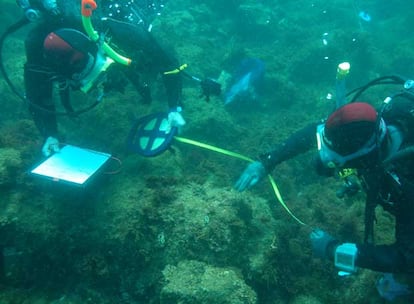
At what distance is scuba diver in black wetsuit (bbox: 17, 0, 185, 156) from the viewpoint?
3974mm

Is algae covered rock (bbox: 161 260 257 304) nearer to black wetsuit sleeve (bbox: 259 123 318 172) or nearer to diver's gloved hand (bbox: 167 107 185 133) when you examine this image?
black wetsuit sleeve (bbox: 259 123 318 172)

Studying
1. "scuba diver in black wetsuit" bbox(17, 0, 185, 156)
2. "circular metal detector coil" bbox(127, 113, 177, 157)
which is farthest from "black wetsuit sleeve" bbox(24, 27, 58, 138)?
"circular metal detector coil" bbox(127, 113, 177, 157)

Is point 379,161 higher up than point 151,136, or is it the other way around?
point 379,161

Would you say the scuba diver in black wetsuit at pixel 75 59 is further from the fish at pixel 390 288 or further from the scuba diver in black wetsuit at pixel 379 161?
the fish at pixel 390 288

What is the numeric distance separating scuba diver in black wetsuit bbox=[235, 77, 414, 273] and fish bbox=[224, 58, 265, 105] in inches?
220

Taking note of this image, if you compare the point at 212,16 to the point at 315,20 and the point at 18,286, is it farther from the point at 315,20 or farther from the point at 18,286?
the point at 18,286

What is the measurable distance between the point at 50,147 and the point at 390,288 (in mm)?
4720

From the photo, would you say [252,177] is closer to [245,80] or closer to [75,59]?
[75,59]

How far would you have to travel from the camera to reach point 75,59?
3.91 meters

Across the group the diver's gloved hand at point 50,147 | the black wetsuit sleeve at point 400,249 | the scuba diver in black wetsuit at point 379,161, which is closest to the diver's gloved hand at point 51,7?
the diver's gloved hand at point 50,147

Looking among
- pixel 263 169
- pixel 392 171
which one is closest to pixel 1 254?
pixel 263 169

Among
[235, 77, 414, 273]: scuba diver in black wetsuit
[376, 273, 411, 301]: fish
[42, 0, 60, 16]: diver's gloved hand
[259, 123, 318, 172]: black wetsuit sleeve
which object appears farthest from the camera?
[42, 0, 60, 16]: diver's gloved hand

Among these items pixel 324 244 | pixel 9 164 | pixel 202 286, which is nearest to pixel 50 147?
pixel 9 164

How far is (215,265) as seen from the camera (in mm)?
4008
